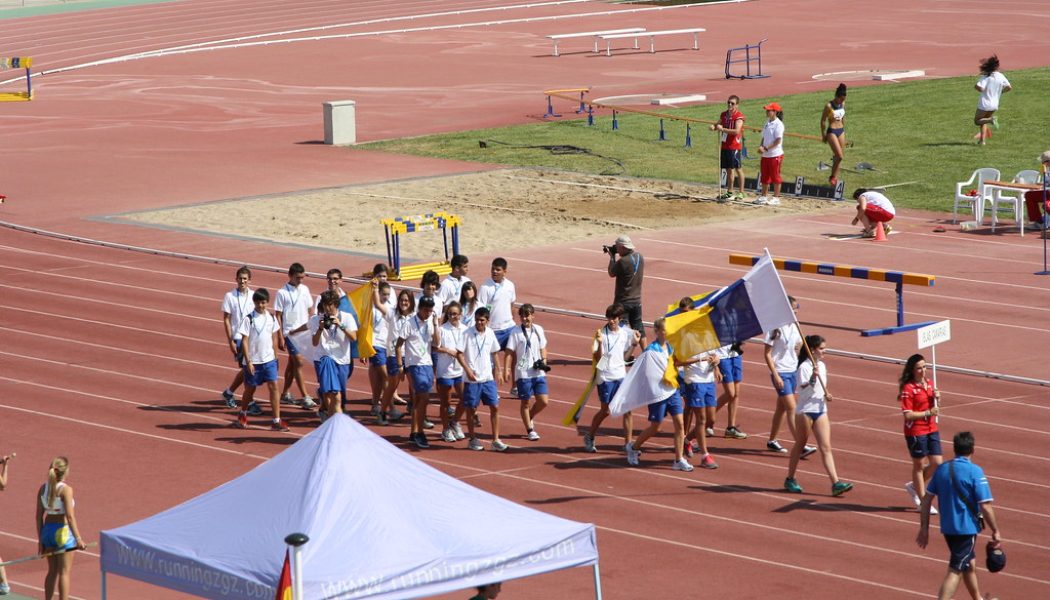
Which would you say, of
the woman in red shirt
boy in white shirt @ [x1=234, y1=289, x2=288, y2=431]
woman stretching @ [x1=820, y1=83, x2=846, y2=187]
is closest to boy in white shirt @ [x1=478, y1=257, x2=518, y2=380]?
boy in white shirt @ [x1=234, y1=289, x2=288, y2=431]

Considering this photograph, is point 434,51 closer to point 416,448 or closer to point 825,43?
point 825,43

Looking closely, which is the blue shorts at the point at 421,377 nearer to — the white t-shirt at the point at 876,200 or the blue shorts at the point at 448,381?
the blue shorts at the point at 448,381

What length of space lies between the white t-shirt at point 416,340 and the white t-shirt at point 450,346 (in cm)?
20

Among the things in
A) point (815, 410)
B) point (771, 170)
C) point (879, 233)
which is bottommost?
point (815, 410)

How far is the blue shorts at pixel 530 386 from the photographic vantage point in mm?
17016

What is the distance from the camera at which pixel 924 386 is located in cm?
1451

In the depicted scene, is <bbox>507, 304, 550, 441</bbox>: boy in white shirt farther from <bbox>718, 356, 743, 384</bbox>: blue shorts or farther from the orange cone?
the orange cone

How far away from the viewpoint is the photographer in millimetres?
19141

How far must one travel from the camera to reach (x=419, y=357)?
1686 centimetres

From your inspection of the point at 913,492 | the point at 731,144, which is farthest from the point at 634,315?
the point at 731,144

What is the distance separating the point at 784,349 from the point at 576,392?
11.3ft

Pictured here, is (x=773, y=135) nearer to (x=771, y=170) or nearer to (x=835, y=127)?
(x=771, y=170)

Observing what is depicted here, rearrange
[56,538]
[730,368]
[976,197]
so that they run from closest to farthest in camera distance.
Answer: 1. [56,538]
2. [730,368]
3. [976,197]

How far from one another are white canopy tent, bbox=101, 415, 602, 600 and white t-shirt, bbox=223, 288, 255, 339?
22.7 ft
